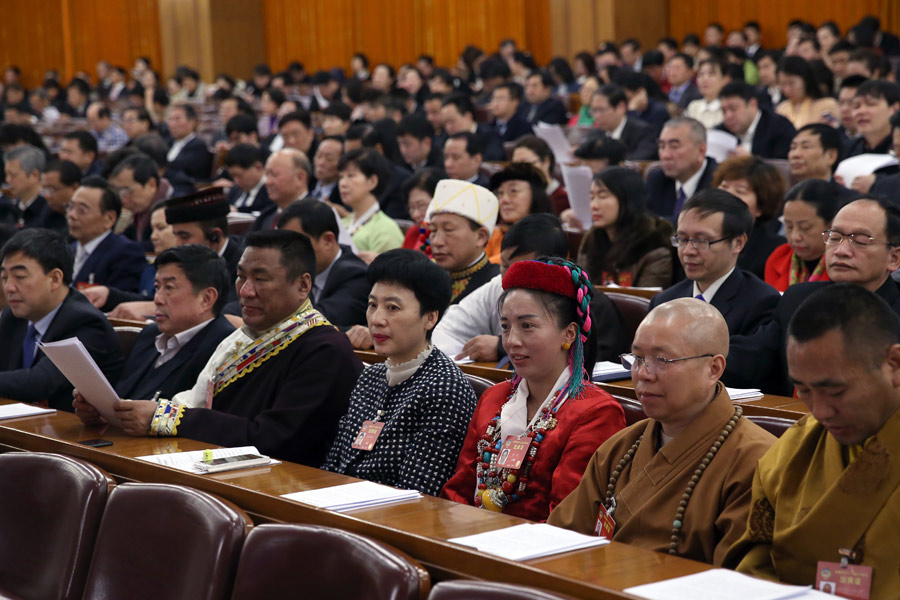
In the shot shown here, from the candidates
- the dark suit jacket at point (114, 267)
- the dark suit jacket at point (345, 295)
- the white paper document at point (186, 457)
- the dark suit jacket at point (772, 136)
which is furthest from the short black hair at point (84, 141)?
the white paper document at point (186, 457)

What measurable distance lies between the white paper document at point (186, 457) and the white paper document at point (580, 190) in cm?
323

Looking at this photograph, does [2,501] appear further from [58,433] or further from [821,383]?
[821,383]

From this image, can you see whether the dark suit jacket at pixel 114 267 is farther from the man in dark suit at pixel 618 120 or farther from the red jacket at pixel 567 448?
the man in dark suit at pixel 618 120

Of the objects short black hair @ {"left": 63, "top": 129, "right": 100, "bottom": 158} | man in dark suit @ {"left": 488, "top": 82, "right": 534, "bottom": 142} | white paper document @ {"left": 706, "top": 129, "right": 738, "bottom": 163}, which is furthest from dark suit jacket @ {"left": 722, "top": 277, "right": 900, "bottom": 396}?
man in dark suit @ {"left": 488, "top": 82, "right": 534, "bottom": 142}

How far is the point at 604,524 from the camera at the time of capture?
2.17m

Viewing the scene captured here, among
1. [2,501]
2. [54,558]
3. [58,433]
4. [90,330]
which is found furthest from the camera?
[90,330]

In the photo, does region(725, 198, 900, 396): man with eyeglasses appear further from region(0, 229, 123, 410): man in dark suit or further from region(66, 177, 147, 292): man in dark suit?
region(66, 177, 147, 292): man in dark suit

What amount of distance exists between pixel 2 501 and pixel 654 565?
54.1 inches

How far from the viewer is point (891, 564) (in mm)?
1744

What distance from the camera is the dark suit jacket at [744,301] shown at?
3396mm

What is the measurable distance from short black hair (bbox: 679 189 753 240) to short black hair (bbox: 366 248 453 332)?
40.4 inches

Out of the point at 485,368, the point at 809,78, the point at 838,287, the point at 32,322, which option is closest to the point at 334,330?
the point at 485,368

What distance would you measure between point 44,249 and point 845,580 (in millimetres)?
2941

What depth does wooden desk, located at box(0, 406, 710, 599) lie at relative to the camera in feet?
5.69
